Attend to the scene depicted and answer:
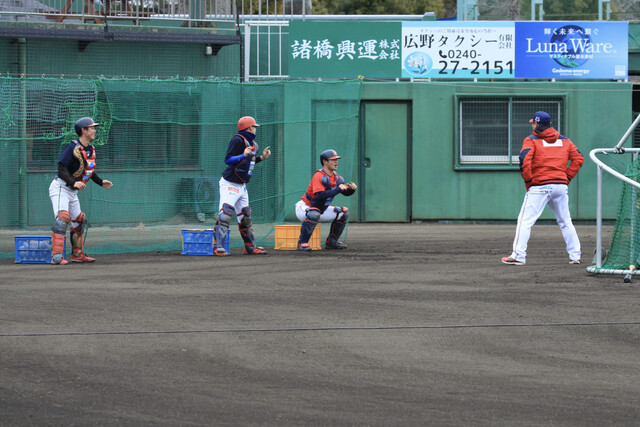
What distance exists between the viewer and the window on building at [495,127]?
20750 millimetres

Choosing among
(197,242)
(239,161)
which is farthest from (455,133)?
(197,242)

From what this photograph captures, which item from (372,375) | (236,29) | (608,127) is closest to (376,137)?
(236,29)

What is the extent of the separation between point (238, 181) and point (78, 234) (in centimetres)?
238

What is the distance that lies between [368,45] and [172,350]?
1330 cm

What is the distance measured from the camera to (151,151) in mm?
15727

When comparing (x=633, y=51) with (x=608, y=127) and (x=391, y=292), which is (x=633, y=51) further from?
(x=391, y=292)

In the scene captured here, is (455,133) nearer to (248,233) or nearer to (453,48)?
(453,48)

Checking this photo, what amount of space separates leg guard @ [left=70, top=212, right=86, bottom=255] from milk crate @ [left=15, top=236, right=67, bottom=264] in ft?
0.44

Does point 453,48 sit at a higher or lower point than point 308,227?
higher

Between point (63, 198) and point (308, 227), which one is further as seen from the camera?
point (308, 227)

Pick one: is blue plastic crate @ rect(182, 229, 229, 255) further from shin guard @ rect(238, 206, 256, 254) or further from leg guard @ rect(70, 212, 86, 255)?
leg guard @ rect(70, 212, 86, 255)

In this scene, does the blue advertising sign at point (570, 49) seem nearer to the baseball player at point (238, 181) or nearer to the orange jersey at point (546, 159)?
the orange jersey at point (546, 159)

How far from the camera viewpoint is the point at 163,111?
15750 millimetres

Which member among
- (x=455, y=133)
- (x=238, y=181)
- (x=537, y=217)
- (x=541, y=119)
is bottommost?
(x=537, y=217)
